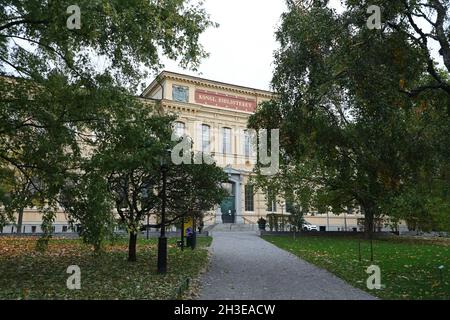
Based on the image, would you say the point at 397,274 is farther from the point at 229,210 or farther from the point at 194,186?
the point at 229,210

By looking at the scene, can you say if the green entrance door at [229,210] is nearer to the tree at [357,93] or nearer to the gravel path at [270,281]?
the gravel path at [270,281]

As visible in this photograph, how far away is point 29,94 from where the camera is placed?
38.7ft

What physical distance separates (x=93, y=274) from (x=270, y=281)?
16.2ft

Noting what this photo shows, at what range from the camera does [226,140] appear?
45375 millimetres

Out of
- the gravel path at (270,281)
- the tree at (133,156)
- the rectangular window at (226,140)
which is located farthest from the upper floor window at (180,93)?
the tree at (133,156)

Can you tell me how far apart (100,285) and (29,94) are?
549 cm

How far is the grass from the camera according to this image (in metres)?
9.35

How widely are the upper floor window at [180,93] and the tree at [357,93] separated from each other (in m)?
29.0

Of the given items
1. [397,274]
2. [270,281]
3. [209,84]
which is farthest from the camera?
[209,84]

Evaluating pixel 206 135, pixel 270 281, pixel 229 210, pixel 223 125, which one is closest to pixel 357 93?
pixel 270 281

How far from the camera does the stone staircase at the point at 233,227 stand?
3847 cm
